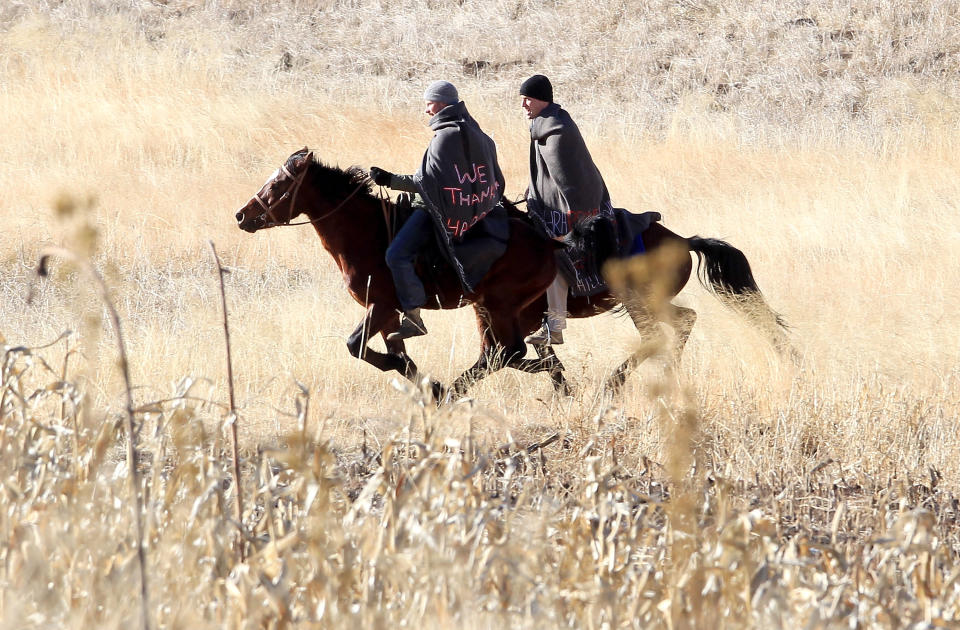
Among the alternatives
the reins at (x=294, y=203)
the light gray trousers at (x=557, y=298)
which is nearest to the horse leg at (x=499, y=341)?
the light gray trousers at (x=557, y=298)

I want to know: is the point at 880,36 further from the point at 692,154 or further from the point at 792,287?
the point at 792,287

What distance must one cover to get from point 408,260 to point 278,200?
0.84 meters

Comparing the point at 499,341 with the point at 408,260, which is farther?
the point at 499,341

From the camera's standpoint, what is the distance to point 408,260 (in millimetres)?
6324

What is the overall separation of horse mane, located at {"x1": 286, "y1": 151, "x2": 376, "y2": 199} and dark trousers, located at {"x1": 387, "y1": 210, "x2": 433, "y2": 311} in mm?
354

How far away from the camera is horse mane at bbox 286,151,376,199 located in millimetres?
6441

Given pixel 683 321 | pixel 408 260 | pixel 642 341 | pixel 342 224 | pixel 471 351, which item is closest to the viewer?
pixel 408 260

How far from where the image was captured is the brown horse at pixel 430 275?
6391 mm

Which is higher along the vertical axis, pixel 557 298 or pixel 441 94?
pixel 441 94

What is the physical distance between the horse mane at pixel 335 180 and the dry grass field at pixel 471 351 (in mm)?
1184

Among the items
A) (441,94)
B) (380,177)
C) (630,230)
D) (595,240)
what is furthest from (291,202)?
(630,230)

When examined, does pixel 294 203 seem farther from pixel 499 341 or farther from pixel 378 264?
pixel 499 341

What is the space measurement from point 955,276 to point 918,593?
6905 millimetres

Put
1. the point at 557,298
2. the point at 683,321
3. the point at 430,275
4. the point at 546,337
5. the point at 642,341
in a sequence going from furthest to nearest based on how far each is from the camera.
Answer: the point at 683,321, the point at 557,298, the point at 546,337, the point at 642,341, the point at 430,275
